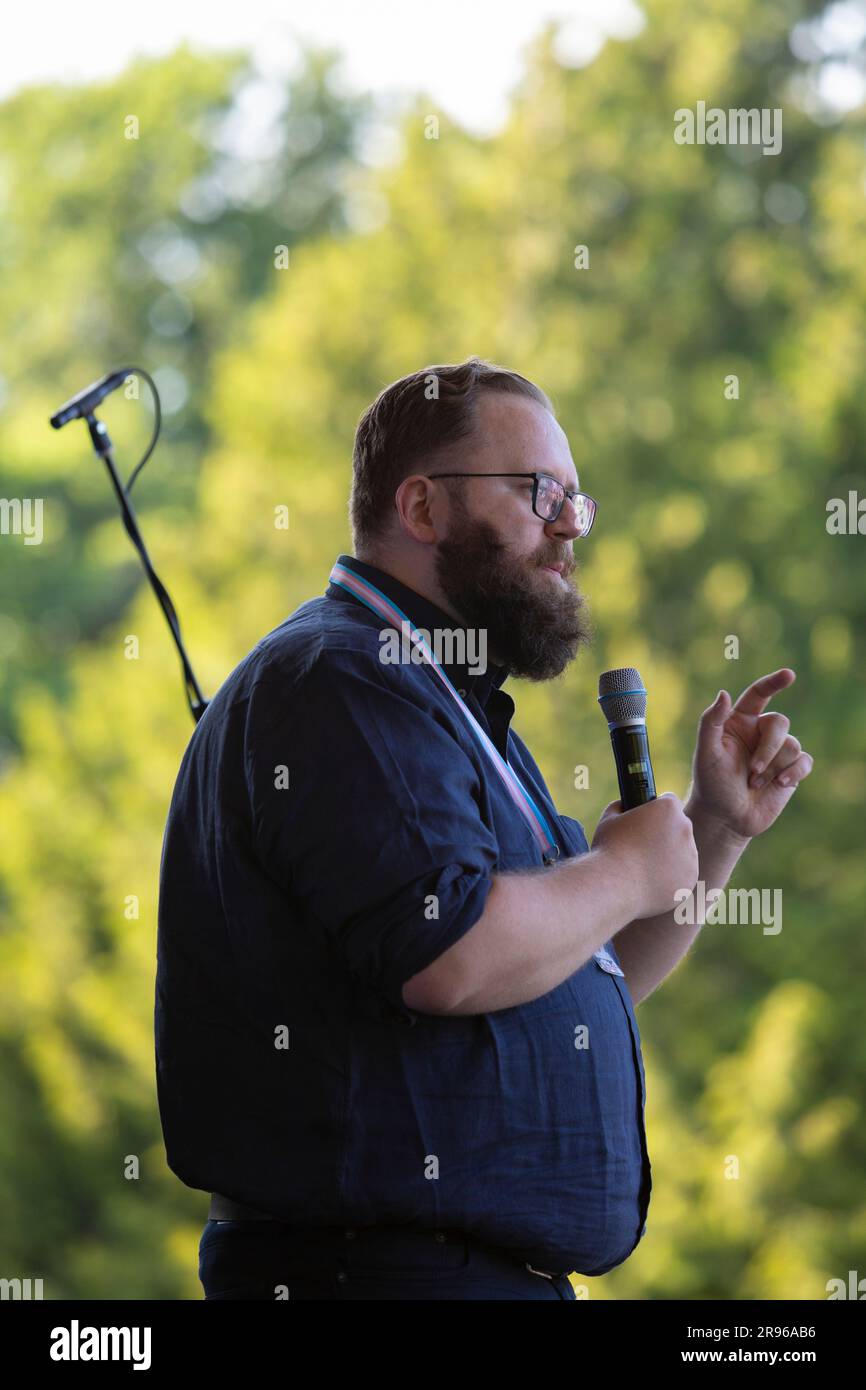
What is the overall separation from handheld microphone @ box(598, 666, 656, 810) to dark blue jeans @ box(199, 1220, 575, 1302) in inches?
23.4

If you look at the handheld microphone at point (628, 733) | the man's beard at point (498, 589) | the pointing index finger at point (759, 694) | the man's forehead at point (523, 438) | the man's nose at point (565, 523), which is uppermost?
the man's forehead at point (523, 438)

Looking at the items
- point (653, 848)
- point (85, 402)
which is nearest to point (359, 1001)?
point (653, 848)

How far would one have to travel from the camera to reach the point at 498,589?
2043mm

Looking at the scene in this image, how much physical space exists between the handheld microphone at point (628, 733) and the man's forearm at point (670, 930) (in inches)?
7.8

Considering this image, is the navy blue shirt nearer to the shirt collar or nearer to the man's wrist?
the shirt collar

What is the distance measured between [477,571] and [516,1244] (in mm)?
799

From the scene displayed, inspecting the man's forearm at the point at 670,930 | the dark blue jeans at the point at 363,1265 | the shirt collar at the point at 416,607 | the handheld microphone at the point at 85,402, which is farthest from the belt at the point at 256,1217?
the handheld microphone at the point at 85,402

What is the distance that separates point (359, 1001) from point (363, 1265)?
0.93ft

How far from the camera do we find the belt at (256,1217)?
5.74 ft

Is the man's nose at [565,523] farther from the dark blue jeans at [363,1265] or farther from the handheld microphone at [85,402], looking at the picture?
the dark blue jeans at [363,1265]

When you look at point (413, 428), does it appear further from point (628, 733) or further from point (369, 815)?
point (369, 815)
